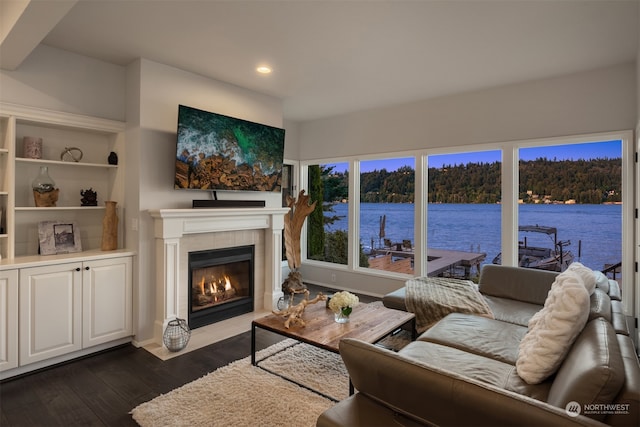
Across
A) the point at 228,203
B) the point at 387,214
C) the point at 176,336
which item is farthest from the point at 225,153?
the point at 387,214

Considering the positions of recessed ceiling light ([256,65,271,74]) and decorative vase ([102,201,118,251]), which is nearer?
decorative vase ([102,201,118,251])

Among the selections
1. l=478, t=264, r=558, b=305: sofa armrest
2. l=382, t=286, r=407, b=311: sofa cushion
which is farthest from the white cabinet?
l=478, t=264, r=558, b=305: sofa armrest

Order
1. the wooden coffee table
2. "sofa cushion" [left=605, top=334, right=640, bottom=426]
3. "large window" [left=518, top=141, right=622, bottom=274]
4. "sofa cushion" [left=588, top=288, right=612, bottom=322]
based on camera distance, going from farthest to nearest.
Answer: "large window" [left=518, top=141, right=622, bottom=274], the wooden coffee table, "sofa cushion" [left=588, top=288, right=612, bottom=322], "sofa cushion" [left=605, top=334, right=640, bottom=426]

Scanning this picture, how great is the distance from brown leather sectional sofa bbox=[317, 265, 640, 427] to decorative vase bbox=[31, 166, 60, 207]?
3.12 metres

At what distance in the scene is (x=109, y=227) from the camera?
3.42m

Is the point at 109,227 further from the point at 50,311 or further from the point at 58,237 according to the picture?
the point at 50,311

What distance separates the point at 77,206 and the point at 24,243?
1.75ft

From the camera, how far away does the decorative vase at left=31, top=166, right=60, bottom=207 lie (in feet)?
10.3

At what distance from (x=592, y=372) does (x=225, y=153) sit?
354 cm

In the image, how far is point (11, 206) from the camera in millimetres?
2986

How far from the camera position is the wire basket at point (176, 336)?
3.20 meters

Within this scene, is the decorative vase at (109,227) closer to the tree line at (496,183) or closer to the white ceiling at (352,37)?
the white ceiling at (352,37)

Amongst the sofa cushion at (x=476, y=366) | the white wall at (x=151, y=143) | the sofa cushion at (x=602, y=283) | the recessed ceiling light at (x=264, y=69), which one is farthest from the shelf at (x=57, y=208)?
the sofa cushion at (x=602, y=283)

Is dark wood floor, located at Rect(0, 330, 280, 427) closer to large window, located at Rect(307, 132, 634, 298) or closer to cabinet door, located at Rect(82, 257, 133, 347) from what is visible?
cabinet door, located at Rect(82, 257, 133, 347)
